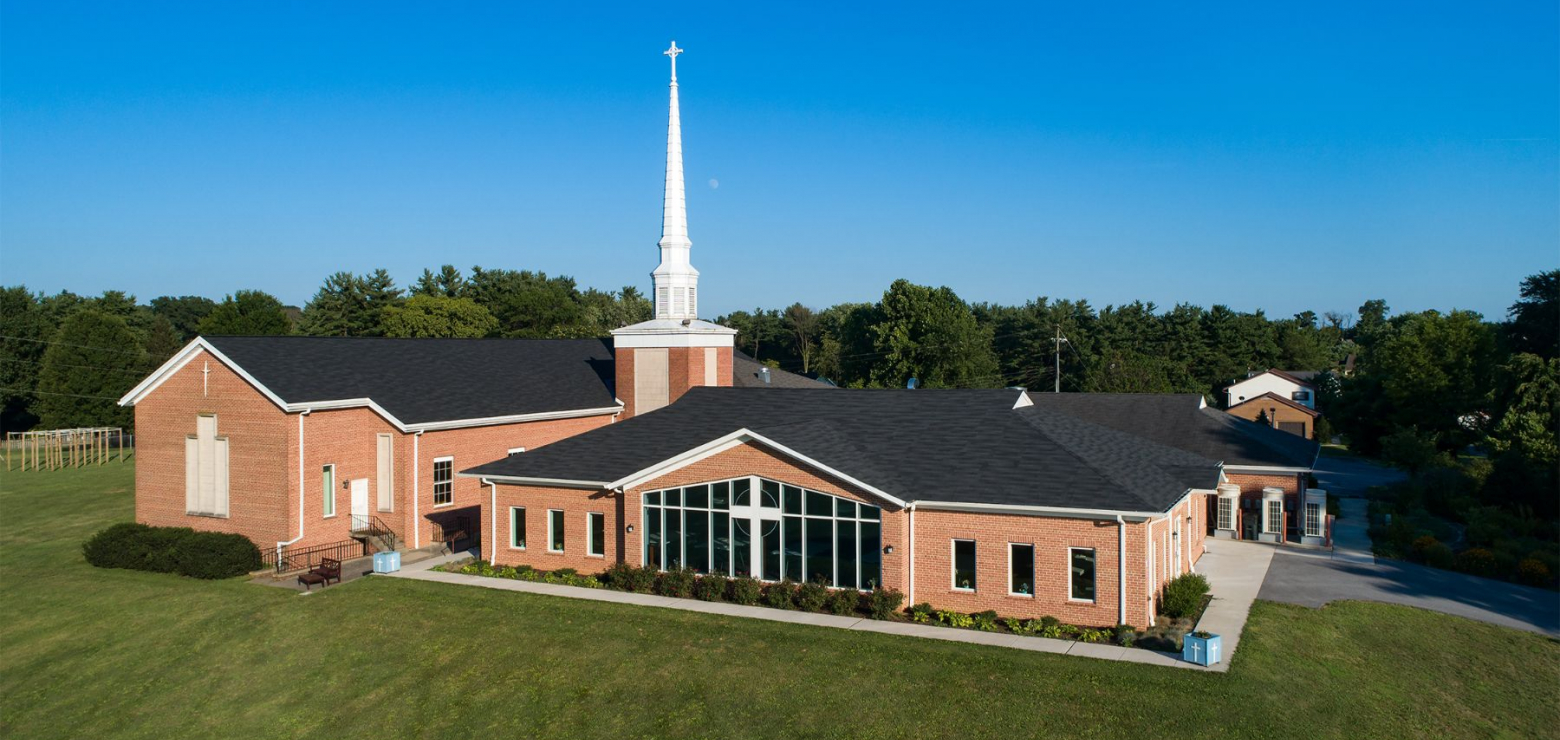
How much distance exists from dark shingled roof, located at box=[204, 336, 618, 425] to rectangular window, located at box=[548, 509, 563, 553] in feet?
24.6

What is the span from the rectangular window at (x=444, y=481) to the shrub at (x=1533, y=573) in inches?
1304

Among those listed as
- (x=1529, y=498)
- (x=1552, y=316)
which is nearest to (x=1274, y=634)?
(x=1529, y=498)

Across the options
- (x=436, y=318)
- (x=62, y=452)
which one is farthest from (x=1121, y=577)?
(x=436, y=318)

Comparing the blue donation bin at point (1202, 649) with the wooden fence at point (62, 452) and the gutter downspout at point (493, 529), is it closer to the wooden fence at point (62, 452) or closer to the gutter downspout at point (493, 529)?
the gutter downspout at point (493, 529)

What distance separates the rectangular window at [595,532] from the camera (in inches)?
1067

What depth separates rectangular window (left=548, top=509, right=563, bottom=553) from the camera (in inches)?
1092

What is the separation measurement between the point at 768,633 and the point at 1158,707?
8.16 m

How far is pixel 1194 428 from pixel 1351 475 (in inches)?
1006

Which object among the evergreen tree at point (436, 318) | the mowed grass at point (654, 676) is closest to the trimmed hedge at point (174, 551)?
the mowed grass at point (654, 676)

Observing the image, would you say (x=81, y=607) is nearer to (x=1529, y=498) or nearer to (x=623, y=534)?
(x=623, y=534)

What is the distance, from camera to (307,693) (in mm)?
20484

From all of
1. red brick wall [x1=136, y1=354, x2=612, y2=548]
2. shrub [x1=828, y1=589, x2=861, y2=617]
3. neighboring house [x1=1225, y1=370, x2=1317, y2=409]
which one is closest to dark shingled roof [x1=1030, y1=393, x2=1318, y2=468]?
shrub [x1=828, y1=589, x2=861, y2=617]

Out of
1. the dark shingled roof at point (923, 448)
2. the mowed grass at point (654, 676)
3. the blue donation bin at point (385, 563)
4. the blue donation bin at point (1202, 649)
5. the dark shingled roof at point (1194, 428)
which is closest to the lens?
the mowed grass at point (654, 676)

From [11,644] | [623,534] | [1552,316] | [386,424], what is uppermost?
[1552,316]
